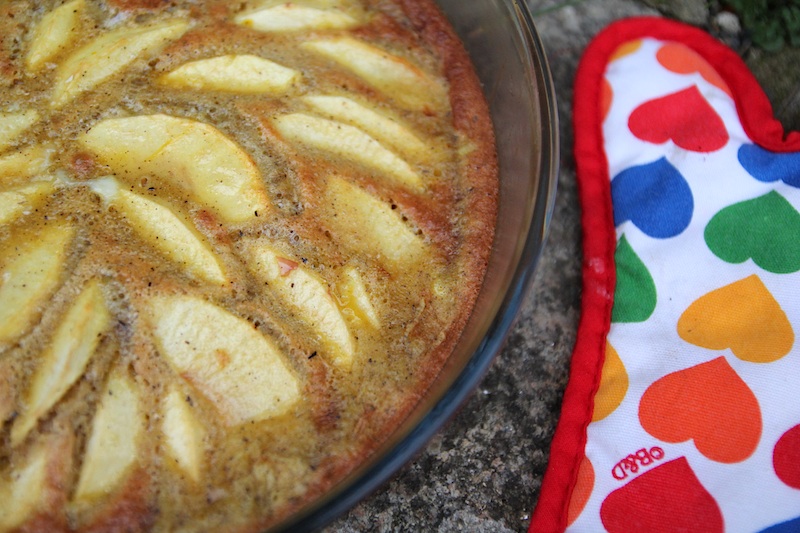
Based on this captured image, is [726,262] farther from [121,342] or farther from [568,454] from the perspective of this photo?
[121,342]

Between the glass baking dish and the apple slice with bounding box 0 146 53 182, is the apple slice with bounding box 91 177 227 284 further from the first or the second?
the glass baking dish

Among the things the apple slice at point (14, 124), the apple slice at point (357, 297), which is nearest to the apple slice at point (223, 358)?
the apple slice at point (357, 297)

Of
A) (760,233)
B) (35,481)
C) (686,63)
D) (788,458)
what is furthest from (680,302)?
(35,481)

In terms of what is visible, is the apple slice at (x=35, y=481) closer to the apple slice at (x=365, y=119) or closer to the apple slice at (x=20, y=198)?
the apple slice at (x=20, y=198)

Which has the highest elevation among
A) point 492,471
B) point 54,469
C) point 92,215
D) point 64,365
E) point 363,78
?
point 363,78

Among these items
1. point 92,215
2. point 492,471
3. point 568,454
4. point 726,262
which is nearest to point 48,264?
point 92,215
